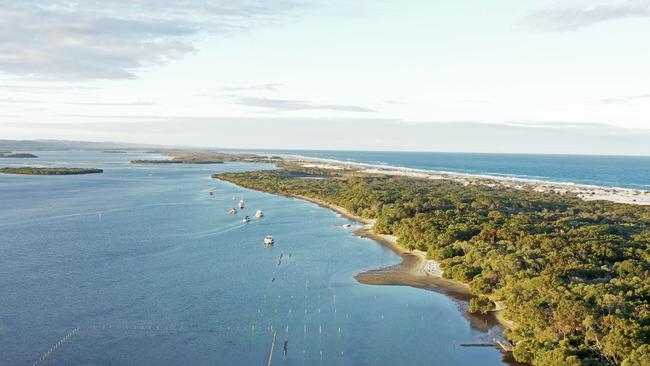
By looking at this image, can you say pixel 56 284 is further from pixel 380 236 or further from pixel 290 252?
pixel 380 236

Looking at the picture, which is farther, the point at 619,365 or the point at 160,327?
the point at 160,327

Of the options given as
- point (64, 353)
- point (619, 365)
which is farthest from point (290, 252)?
point (619, 365)

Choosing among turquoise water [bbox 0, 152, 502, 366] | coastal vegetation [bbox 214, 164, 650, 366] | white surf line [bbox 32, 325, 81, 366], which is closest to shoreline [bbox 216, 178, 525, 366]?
coastal vegetation [bbox 214, 164, 650, 366]

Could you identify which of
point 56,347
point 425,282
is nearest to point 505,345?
point 425,282

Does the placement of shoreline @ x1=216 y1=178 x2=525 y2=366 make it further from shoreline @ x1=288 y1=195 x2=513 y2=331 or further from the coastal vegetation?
the coastal vegetation

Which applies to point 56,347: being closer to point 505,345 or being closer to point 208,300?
point 208,300

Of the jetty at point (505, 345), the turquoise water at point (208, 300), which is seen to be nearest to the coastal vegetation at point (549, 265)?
the jetty at point (505, 345)
